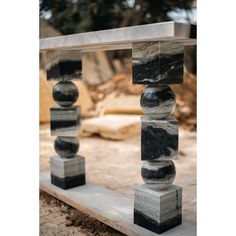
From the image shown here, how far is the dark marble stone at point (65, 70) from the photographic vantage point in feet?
10.4

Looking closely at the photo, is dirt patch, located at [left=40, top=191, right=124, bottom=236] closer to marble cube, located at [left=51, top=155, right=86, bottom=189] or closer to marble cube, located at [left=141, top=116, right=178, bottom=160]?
marble cube, located at [left=51, top=155, right=86, bottom=189]

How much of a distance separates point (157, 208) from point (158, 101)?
2.39 ft

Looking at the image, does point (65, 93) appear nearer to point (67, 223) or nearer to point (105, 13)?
point (67, 223)

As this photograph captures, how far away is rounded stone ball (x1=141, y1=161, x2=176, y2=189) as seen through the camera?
7.57ft

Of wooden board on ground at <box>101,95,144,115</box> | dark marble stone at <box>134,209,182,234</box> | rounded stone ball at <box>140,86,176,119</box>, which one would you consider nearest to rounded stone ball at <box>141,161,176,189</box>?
dark marble stone at <box>134,209,182,234</box>

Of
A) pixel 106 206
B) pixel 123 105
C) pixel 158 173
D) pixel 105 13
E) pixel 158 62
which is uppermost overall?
pixel 105 13

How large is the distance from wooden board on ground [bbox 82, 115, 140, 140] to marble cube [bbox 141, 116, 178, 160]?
13.0 feet

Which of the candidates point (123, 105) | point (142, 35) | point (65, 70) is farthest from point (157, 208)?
point (123, 105)

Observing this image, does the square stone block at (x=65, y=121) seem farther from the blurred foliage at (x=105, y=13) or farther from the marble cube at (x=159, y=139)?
the blurred foliage at (x=105, y=13)

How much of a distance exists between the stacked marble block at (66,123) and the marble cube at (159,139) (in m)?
1.20

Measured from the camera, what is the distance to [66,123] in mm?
3246

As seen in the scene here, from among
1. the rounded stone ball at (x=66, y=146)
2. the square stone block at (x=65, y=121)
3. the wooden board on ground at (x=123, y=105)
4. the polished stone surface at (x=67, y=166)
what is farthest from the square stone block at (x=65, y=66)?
the wooden board on ground at (x=123, y=105)

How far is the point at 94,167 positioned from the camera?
4.53m
